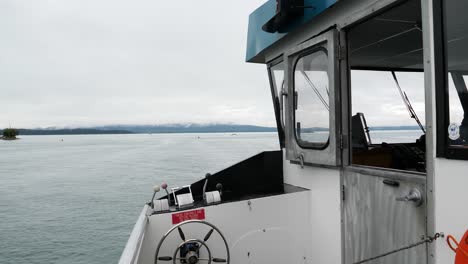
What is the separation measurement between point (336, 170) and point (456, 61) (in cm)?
116

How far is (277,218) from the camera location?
3.22 meters

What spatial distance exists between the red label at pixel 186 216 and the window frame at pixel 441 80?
6.51 ft

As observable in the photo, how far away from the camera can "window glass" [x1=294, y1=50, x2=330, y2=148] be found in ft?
8.91

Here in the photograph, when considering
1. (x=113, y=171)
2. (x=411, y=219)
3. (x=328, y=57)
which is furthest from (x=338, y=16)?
(x=113, y=171)

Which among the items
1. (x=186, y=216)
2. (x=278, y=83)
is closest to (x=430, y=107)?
(x=186, y=216)

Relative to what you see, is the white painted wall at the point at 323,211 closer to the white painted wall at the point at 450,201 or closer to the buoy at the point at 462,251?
the white painted wall at the point at 450,201

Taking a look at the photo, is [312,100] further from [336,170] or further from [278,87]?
[278,87]

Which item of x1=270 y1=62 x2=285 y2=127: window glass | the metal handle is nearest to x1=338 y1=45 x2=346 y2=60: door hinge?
the metal handle

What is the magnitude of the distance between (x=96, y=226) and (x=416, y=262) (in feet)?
48.6

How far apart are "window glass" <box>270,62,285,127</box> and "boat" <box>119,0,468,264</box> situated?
0.6 inches

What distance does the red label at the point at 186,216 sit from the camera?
3004 mm

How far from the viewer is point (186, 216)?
3012 mm

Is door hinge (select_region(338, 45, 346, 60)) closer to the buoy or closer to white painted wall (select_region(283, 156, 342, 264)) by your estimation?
white painted wall (select_region(283, 156, 342, 264))

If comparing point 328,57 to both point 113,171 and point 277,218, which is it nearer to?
point 277,218
